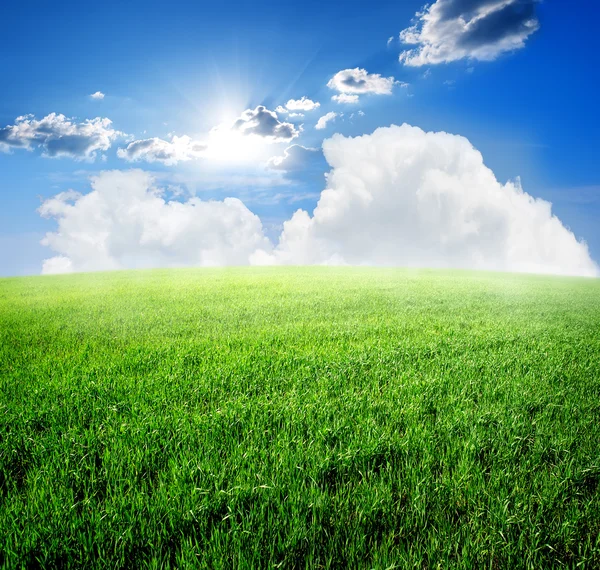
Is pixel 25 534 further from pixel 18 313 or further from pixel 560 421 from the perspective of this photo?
pixel 18 313

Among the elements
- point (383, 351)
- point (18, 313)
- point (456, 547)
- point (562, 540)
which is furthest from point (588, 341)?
point (18, 313)

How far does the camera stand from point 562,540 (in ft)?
9.46

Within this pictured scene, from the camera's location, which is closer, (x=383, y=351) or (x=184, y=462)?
(x=184, y=462)

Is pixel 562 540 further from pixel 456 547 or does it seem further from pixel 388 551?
pixel 388 551

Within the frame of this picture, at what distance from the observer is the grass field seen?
108 inches

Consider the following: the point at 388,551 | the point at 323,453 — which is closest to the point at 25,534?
the point at 323,453

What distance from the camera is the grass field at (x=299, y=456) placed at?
9.00ft

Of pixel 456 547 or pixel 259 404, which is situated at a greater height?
pixel 259 404

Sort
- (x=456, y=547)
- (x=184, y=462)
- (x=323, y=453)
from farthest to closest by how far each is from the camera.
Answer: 1. (x=323, y=453)
2. (x=184, y=462)
3. (x=456, y=547)

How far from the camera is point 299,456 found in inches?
145

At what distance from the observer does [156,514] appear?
2.94m

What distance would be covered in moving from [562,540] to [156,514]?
3384 mm

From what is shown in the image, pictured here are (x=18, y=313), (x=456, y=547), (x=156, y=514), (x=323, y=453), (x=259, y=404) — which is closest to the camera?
(x=456, y=547)

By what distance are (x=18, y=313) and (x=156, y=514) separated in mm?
15171
